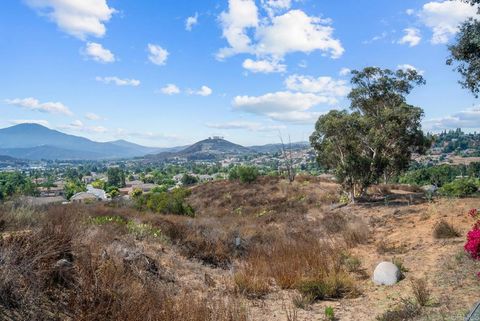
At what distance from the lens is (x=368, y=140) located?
2389 cm

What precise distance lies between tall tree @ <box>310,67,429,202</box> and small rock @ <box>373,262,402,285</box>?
49.0 ft

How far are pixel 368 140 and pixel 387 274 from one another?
54.5ft

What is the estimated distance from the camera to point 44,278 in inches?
197

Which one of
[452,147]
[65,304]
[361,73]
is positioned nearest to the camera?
[65,304]

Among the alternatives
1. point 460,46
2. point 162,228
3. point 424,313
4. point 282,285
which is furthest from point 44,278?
point 460,46

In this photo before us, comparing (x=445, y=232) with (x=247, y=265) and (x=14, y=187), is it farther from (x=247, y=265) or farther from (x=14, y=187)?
(x=14, y=187)

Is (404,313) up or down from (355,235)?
up

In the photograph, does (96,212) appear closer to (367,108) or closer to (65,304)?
(65,304)

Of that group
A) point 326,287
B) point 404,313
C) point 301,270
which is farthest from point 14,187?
point 404,313

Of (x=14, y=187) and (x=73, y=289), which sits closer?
(x=73, y=289)

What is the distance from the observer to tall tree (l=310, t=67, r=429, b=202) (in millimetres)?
22859

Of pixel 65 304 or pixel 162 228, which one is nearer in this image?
pixel 65 304

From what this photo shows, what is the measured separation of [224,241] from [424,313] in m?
7.11

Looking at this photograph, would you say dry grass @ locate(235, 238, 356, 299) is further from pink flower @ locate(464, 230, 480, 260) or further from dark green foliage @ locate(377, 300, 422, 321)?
pink flower @ locate(464, 230, 480, 260)
